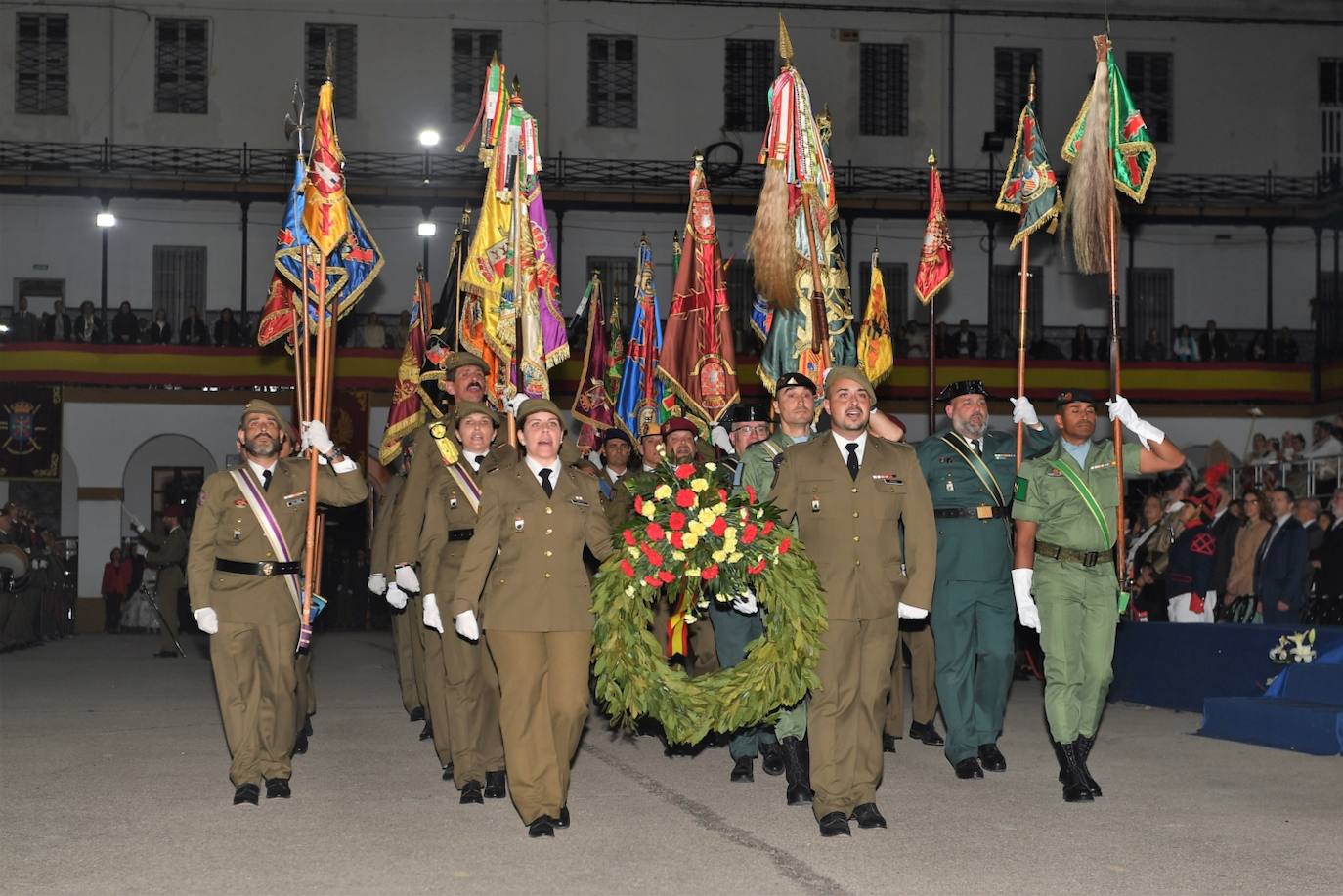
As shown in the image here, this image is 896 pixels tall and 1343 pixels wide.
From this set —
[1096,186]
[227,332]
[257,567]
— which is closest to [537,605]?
[257,567]

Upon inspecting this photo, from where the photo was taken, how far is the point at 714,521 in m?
8.66

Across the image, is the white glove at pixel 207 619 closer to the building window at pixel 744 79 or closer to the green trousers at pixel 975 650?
the green trousers at pixel 975 650

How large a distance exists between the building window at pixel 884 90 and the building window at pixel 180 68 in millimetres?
13498

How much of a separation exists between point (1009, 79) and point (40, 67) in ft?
65.2

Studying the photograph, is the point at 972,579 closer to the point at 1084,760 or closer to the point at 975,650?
the point at 975,650

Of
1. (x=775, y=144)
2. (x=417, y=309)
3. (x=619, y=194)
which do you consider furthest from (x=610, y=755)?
(x=619, y=194)

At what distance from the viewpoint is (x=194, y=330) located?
34219 millimetres

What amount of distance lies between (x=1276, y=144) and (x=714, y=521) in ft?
115

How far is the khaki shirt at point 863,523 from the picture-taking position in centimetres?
895

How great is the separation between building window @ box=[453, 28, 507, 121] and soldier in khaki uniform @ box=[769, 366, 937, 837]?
3061 cm

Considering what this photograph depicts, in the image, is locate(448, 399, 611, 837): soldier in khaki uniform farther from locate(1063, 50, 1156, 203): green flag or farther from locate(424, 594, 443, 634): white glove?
locate(1063, 50, 1156, 203): green flag

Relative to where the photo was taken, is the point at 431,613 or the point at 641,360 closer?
the point at 431,613

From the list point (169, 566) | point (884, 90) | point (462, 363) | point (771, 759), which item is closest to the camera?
point (771, 759)

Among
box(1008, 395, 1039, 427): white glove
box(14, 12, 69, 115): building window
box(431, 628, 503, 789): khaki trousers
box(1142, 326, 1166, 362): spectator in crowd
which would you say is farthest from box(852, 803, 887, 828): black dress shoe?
box(14, 12, 69, 115): building window
